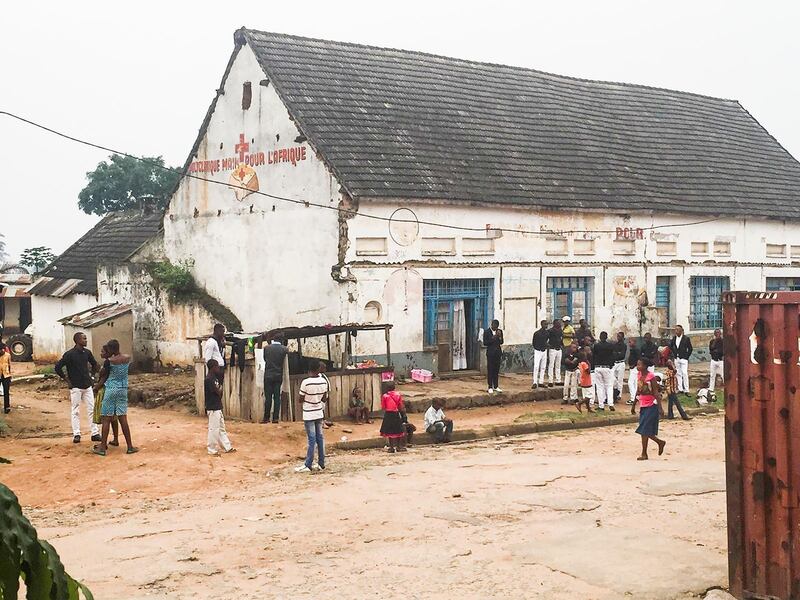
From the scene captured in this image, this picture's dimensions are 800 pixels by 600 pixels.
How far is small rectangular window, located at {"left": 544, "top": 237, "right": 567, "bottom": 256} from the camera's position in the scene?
2611 cm

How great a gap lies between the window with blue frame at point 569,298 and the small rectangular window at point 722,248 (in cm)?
512

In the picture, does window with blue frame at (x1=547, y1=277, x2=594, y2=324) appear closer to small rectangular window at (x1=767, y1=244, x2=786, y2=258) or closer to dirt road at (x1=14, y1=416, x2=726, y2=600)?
small rectangular window at (x1=767, y1=244, x2=786, y2=258)

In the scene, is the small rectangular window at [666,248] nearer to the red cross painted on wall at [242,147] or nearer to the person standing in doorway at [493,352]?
the person standing in doorway at [493,352]

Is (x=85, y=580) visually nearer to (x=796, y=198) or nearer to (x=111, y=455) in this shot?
(x=111, y=455)

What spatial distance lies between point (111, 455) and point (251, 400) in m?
4.04

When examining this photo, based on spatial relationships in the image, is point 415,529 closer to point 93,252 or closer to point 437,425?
point 437,425

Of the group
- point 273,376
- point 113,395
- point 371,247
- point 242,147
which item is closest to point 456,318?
point 371,247

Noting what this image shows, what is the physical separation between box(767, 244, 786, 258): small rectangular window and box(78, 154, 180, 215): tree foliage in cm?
3877

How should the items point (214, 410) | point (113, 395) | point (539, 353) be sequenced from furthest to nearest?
point (539, 353)
point (214, 410)
point (113, 395)

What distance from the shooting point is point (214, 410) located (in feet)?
50.9

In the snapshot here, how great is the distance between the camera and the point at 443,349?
2444cm

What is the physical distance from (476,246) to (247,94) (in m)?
7.06

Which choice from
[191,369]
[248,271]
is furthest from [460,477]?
[191,369]

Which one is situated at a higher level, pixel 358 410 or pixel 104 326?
pixel 104 326
